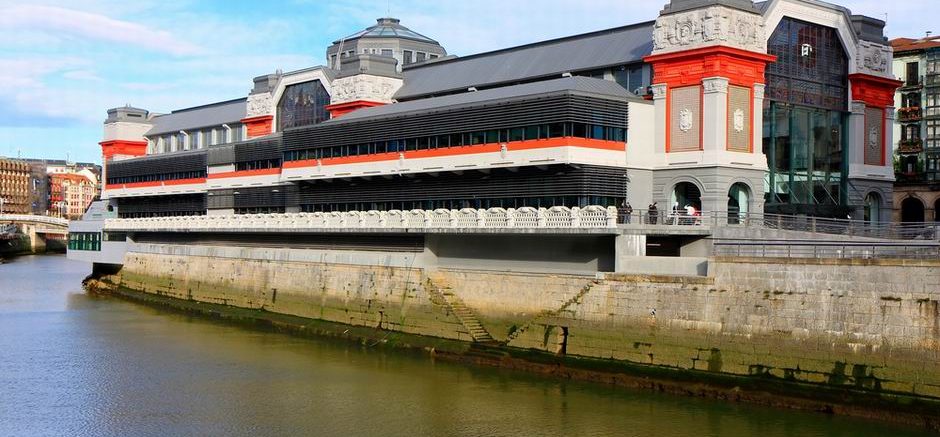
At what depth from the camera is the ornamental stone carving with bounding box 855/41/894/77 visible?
227 ft

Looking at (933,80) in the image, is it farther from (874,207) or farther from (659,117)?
(659,117)

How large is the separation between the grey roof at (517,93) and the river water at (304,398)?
693 inches

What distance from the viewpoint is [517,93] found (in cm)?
6525

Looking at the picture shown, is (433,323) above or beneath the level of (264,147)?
beneath

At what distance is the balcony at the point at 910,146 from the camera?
92000 mm

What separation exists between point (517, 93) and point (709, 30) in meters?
12.3

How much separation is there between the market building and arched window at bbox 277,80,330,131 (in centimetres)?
286

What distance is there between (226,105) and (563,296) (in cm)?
7445

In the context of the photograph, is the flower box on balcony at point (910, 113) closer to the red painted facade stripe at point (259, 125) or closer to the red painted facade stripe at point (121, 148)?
the red painted facade stripe at point (259, 125)

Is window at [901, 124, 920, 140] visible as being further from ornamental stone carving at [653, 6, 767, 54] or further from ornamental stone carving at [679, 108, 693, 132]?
ornamental stone carving at [679, 108, 693, 132]

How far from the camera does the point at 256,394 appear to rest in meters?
46.5

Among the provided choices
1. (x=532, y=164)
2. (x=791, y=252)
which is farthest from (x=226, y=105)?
(x=791, y=252)

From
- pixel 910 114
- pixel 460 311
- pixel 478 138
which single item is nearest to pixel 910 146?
pixel 910 114

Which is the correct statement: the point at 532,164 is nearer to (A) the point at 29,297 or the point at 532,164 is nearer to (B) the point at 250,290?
(B) the point at 250,290
